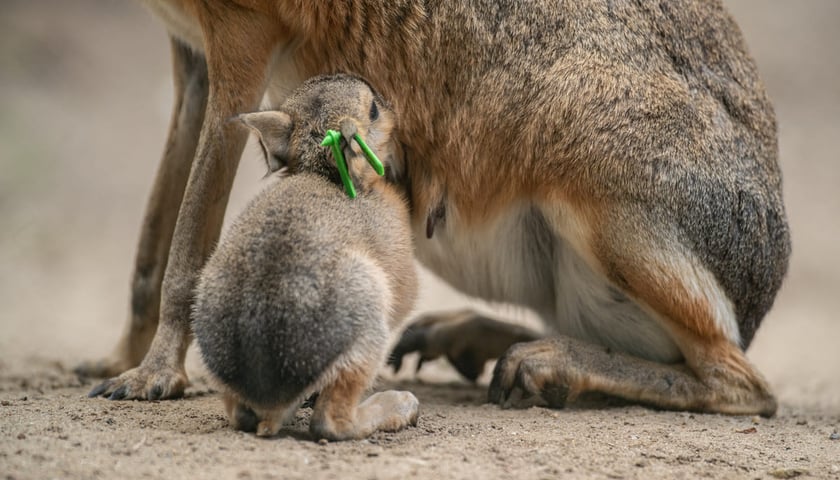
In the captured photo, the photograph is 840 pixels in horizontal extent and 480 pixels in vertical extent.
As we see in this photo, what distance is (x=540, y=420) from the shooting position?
5.51 meters

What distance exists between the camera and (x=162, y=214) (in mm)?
6551

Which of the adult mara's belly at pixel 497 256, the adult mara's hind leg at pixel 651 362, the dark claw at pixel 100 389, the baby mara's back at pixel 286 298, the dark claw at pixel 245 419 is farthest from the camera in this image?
the adult mara's belly at pixel 497 256

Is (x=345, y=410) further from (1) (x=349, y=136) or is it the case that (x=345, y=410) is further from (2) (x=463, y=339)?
(2) (x=463, y=339)

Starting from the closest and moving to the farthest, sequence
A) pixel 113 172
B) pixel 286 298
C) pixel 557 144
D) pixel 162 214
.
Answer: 1. pixel 286 298
2. pixel 557 144
3. pixel 162 214
4. pixel 113 172

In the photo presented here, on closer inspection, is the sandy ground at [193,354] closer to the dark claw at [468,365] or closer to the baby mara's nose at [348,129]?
the dark claw at [468,365]

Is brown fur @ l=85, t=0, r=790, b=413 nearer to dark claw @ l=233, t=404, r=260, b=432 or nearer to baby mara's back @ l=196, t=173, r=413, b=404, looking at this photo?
dark claw @ l=233, t=404, r=260, b=432

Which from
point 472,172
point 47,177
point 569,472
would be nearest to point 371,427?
point 569,472

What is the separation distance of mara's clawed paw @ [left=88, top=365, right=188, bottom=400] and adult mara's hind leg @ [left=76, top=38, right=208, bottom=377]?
2.86ft

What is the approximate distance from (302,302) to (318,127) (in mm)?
1157

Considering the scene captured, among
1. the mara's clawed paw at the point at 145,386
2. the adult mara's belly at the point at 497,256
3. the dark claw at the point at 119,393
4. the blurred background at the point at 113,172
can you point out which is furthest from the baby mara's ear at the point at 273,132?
the blurred background at the point at 113,172

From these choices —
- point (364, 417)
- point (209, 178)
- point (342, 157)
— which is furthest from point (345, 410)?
point (209, 178)

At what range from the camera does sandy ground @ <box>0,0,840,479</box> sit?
4.35 m

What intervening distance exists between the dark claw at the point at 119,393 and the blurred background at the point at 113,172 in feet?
5.71

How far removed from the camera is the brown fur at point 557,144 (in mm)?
5645
